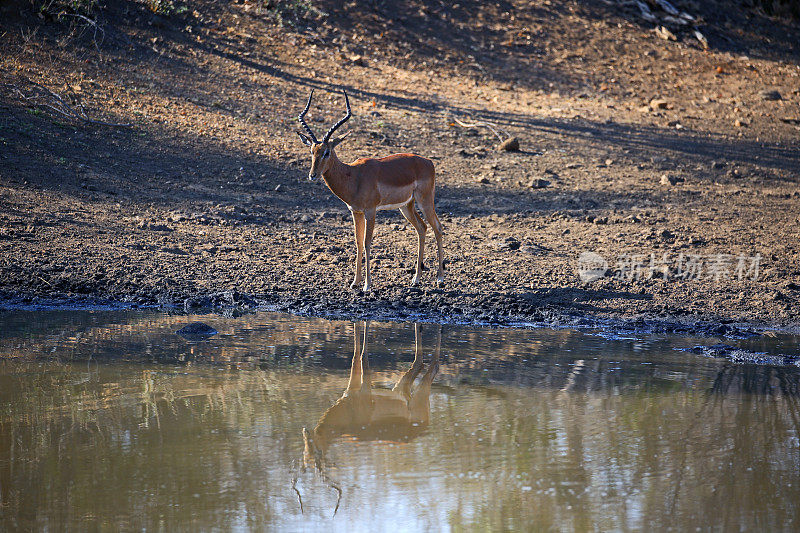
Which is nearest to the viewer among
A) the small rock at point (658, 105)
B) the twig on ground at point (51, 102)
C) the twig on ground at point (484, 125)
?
the twig on ground at point (51, 102)

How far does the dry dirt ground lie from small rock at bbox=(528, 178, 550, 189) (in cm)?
4

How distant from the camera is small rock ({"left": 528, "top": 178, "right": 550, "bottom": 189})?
1320cm

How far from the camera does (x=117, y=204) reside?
11.6 metres

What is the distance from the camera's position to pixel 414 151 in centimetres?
1423

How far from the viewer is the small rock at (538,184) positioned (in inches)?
520

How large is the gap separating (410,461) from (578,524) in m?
1.23

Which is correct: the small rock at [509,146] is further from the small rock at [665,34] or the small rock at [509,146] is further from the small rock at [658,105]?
the small rock at [665,34]

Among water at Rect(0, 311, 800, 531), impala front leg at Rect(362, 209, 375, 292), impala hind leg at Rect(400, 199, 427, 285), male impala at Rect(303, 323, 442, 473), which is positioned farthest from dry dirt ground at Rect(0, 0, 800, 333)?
male impala at Rect(303, 323, 442, 473)

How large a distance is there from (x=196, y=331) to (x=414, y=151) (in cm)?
673

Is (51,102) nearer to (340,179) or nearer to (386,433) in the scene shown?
(340,179)

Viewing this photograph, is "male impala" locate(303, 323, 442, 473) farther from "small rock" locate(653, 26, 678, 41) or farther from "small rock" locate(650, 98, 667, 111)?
"small rock" locate(653, 26, 678, 41)

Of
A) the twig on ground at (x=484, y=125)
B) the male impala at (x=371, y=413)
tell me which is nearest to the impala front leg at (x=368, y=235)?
the male impala at (x=371, y=413)

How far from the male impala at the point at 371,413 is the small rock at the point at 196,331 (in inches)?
63.4

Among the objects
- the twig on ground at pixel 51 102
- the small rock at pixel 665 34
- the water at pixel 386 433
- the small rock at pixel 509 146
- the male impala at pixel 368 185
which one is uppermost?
the small rock at pixel 665 34
